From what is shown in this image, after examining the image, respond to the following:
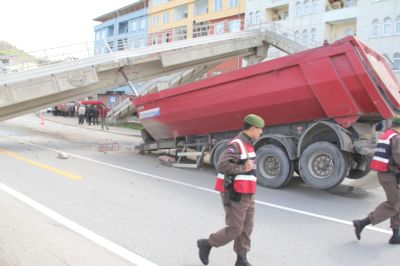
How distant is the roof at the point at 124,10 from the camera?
202ft

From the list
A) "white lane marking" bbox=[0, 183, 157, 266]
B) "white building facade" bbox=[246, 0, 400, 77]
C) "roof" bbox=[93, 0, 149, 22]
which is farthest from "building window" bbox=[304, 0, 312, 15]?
"roof" bbox=[93, 0, 149, 22]

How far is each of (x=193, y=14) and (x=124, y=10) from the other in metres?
19.8

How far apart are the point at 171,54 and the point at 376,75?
12.5 m

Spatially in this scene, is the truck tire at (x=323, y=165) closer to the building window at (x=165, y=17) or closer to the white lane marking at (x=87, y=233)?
the white lane marking at (x=87, y=233)

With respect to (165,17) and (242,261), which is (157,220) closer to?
(242,261)

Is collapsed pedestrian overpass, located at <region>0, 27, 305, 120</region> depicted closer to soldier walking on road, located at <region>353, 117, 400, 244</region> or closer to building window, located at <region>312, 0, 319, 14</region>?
building window, located at <region>312, 0, 319, 14</region>

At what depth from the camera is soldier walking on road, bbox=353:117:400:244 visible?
209 inches

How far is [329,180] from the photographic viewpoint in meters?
7.96

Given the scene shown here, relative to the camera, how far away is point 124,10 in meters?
65.6

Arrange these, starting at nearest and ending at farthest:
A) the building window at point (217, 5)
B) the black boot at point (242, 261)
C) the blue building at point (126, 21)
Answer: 1. the black boot at point (242, 261)
2. the building window at point (217, 5)
3. the blue building at point (126, 21)

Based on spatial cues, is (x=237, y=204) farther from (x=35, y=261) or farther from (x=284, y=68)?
(x=284, y=68)

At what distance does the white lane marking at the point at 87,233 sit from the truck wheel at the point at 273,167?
4.46 meters

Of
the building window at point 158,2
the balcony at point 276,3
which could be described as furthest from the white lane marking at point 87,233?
the building window at point 158,2

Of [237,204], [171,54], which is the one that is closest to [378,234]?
[237,204]
